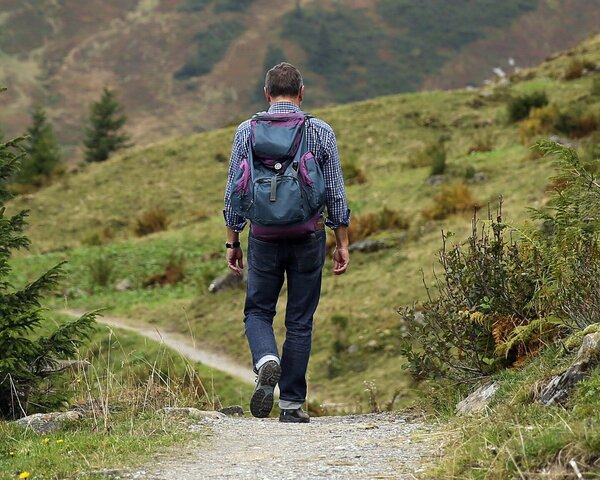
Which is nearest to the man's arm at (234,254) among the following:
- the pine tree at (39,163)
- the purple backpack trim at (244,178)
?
the purple backpack trim at (244,178)

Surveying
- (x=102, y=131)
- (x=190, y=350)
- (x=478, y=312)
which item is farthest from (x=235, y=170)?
(x=102, y=131)

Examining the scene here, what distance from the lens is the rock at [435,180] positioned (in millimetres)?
20859

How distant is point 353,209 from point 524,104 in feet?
23.9

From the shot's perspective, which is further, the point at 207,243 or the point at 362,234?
the point at 207,243

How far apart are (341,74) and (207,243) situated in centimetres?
17835

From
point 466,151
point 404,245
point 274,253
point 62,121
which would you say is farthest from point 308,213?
point 62,121

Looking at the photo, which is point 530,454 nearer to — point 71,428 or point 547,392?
point 547,392

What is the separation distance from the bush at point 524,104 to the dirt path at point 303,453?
2018cm

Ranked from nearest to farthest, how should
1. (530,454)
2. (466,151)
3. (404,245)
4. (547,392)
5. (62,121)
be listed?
(530,454) < (547,392) < (404,245) < (466,151) < (62,121)

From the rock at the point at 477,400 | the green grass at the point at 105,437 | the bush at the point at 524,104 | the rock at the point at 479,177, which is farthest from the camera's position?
the bush at the point at 524,104

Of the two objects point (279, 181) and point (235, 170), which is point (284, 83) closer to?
point (235, 170)

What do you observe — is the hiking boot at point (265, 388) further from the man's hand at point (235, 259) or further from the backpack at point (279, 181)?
the backpack at point (279, 181)

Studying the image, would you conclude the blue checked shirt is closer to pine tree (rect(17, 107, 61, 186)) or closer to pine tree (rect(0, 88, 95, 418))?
pine tree (rect(0, 88, 95, 418))

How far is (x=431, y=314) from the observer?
23.6ft
